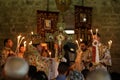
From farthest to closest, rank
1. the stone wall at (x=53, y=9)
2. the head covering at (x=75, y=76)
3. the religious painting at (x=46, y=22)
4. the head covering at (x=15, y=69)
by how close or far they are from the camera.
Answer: the stone wall at (x=53, y=9) < the religious painting at (x=46, y=22) < the head covering at (x=75, y=76) < the head covering at (x=15, y=69)

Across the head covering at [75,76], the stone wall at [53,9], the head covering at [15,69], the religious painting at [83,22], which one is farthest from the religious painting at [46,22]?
the head covering at [15,69]

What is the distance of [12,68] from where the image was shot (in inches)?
70.8

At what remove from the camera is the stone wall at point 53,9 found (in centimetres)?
1002

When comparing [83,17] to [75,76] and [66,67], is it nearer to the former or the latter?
[66,67]

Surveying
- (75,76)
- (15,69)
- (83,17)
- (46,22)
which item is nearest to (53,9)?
(46,22)

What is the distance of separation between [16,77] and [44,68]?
5.20 metres

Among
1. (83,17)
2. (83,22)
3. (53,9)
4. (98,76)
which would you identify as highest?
(98,76)

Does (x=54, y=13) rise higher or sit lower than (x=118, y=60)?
higher

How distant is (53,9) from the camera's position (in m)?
10.2

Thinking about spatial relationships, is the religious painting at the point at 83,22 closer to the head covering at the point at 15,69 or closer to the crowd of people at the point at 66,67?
the crowd of people at the point at 66,67

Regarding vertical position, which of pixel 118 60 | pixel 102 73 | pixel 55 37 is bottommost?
pixel 118 60

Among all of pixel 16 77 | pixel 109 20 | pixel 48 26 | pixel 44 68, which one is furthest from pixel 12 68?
pixel 109 20

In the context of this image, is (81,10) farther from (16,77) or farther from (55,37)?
(16,77)

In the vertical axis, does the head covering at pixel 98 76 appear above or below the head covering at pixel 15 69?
below
